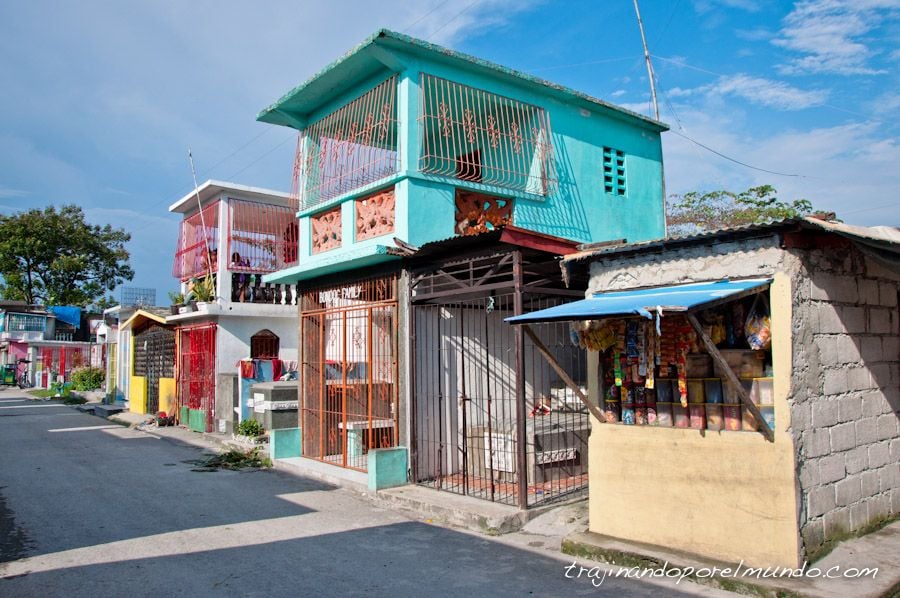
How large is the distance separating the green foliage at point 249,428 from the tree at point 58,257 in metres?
35.1

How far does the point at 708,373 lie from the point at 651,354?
550 millimetres

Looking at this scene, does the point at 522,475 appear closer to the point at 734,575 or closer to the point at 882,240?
the point at 734,575

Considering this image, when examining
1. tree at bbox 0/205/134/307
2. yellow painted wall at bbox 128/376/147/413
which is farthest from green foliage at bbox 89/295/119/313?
yellow painted wall at bbox 128/376/147/413

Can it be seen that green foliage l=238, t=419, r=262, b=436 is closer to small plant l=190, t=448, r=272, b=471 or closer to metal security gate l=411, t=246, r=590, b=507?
small plant l=190, t=448, r=272, b=471

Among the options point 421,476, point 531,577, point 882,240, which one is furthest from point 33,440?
point 882,240

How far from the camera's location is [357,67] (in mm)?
10039

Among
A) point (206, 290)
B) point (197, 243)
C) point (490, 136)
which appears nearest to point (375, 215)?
point (490, 136)

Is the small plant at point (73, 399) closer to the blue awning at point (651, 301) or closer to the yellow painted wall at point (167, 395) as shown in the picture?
the yellow painted wall at point (167, 395)

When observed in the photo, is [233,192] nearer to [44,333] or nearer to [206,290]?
[206,290]

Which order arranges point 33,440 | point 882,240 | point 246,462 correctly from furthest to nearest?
point 33,440 < point 246,462 < point 882,240

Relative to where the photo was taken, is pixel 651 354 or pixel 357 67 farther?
pixel 357 67

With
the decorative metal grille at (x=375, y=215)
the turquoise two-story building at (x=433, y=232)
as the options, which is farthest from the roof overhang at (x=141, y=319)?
the decorative metal grille at (x=375, y=215)

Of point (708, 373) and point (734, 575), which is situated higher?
point (708, 373)

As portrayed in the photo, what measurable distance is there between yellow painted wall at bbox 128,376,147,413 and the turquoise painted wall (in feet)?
43.1
